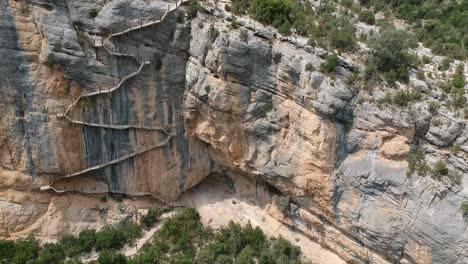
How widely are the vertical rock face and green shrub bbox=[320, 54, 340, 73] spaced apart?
0.38 m

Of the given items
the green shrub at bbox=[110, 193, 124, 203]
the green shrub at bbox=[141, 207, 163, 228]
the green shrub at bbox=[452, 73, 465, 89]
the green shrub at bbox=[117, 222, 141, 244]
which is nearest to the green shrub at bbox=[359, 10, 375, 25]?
the green shrub at bbox=[452, 73, 465, 89]

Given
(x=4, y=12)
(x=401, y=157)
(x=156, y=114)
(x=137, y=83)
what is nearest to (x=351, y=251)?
(x=401, y=157)

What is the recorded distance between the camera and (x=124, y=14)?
1642cm

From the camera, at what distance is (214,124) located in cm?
1817

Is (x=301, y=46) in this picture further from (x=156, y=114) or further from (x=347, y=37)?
(x=156, y=114)

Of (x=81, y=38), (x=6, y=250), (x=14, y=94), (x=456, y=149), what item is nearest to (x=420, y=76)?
(x=456, y=149)

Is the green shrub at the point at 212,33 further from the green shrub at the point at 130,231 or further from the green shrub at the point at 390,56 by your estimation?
the green shrub at the point at 130,231

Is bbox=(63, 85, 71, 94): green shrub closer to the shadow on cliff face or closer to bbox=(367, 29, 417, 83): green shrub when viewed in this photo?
the shadow on cliff face

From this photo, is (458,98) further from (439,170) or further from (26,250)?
(26,250)

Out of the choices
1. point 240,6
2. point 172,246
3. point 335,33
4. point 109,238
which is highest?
point 240,6

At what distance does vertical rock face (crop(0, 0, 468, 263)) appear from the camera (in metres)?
15.5

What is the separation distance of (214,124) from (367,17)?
9884 millimetres

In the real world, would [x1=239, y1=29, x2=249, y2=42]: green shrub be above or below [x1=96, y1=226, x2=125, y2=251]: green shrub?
above

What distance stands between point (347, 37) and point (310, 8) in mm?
3291
